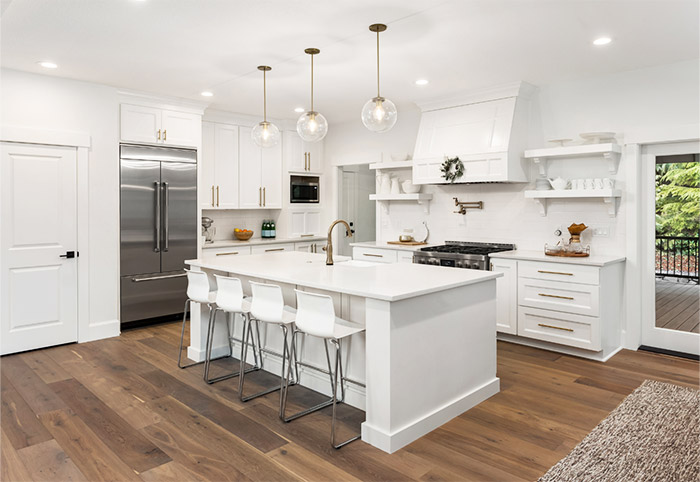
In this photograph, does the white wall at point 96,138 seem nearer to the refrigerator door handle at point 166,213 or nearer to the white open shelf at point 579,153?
the refrigerator door handle at point 166,213

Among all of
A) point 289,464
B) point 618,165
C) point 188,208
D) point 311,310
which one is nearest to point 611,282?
point 618,165

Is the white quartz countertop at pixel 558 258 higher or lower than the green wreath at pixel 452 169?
lower

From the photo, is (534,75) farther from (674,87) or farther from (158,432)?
(158,432)

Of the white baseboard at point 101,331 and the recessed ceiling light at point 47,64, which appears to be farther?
the white baseboard at point 101,331

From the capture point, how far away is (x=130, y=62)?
13.9 feet

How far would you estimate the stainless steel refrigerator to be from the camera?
5250 mm

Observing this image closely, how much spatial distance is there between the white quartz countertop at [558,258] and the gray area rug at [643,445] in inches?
47.0

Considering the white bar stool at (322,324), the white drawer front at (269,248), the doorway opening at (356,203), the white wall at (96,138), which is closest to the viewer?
the white bar stool at (322,324)

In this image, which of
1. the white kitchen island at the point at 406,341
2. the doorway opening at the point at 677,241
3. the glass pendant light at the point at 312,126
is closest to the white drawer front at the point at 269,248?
the white kitchen island at the point at 406,341

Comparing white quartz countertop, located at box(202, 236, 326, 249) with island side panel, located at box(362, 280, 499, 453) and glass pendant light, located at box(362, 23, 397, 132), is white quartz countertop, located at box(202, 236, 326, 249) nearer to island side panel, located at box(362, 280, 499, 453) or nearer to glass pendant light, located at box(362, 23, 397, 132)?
glass pendant light, located at box(362, 23, 397, 132)

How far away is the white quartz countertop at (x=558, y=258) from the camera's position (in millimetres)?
4254

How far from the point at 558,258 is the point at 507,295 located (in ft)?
2.06

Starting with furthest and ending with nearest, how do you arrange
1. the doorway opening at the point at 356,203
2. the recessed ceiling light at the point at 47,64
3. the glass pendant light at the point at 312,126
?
the doorway opening at the point at 356,203
the recessed ceiling light at the point at 47,64
the glass pendant light at the point at 312,126

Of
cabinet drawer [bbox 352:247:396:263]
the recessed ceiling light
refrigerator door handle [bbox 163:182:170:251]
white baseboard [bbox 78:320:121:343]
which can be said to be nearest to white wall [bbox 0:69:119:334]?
white baseboard [bbox 78:320:121:343]
